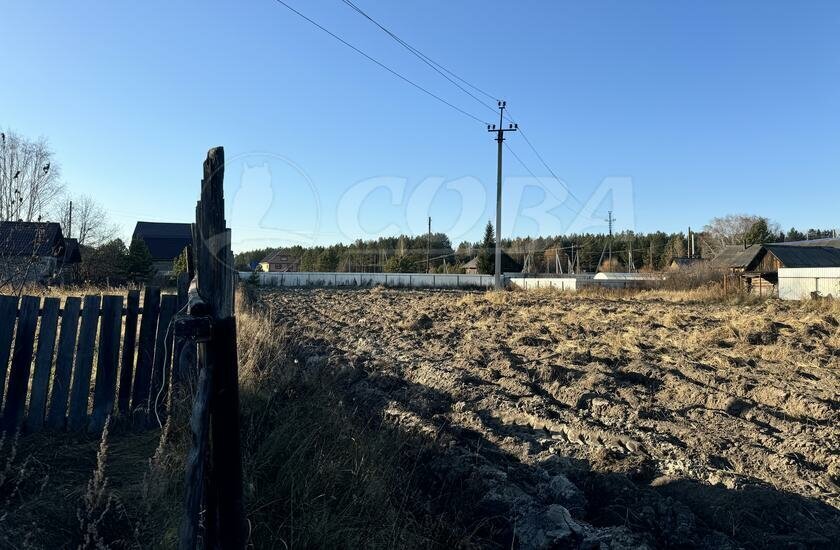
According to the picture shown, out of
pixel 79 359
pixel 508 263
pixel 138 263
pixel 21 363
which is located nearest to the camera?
pixel 21 363

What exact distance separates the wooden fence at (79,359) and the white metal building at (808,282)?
32526 millimetres

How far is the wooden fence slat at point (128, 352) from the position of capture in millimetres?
4797

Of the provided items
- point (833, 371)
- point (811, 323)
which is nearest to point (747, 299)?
point (811, 323)

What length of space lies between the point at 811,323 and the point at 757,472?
36.0 ft

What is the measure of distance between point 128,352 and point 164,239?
2635 inches

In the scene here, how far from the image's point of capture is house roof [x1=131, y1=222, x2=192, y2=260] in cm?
6275

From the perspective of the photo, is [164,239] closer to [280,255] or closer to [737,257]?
[280,255]

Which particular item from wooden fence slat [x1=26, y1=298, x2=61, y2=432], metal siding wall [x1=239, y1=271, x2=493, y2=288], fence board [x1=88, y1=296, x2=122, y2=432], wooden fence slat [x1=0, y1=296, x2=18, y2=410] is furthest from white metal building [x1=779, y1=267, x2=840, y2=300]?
wooden fence slat [x1=0, y1=296, x2=18, y2=410]

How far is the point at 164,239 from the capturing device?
65.3 meters

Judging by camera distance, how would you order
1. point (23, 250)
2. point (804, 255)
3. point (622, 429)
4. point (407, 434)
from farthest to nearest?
point (804, 255)
point (23, 250)
point (622, 429)
point (407, 434)

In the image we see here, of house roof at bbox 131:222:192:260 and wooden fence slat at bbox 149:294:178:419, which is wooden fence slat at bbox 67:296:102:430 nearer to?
wooden fence slat at bbox 149:294:178:419

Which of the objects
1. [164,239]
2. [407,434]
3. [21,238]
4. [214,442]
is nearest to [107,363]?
[407,434]

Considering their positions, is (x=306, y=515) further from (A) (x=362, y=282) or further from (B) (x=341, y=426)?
(A) (x=362, y=282)

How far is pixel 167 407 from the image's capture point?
457cm
